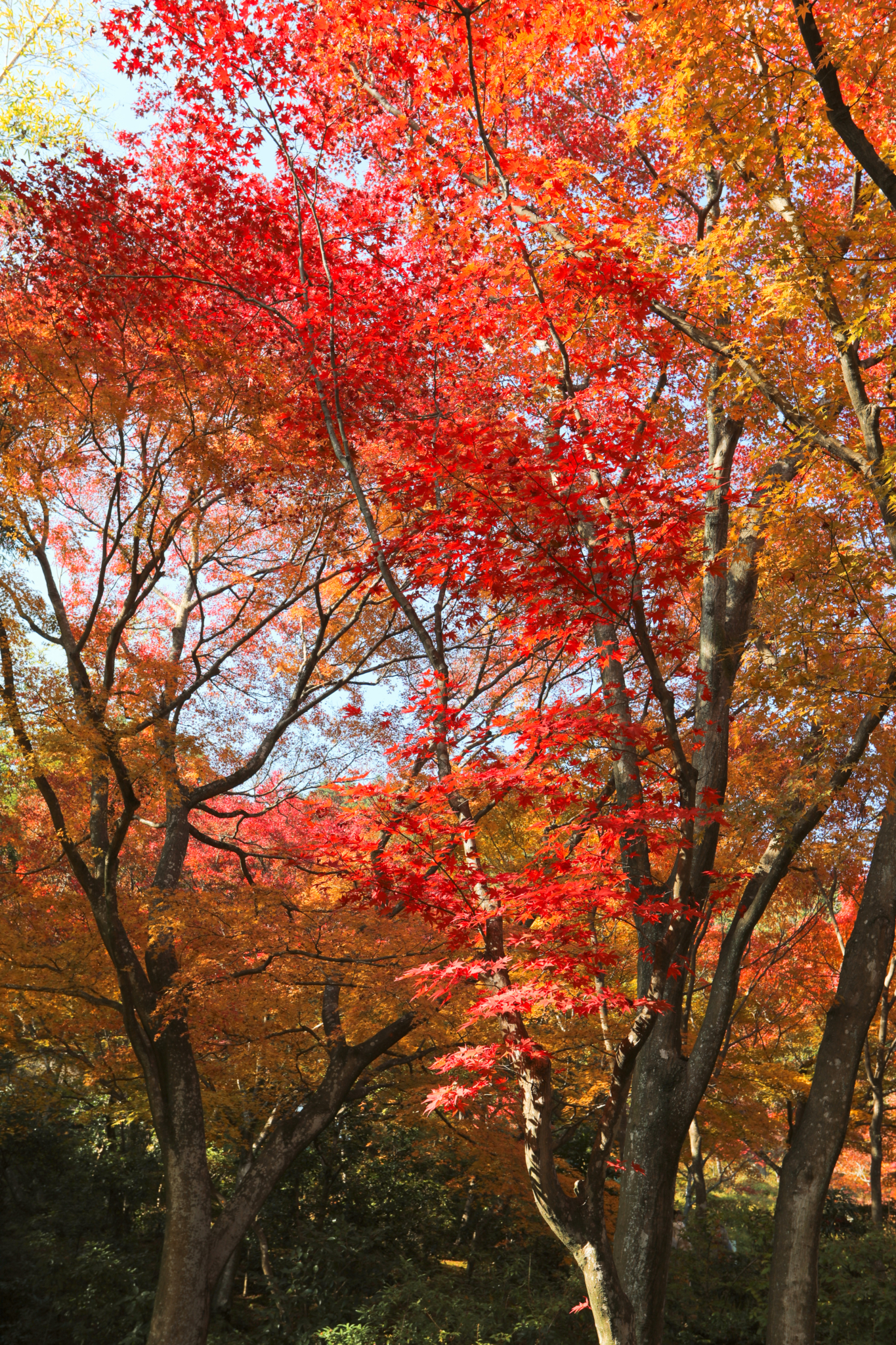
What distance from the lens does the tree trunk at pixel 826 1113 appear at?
6.02m

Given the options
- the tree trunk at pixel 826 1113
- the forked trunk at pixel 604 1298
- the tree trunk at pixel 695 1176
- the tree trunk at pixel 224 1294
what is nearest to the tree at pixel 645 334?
the forked trunk at pixel 604 1298

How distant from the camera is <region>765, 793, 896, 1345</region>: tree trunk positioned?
6.02 m

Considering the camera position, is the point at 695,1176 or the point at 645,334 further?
the point at 695,1176

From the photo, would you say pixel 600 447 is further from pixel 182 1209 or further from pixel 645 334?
pixel 182 1209

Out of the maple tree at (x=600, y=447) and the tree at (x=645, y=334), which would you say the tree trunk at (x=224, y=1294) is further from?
the tree at (x=645, y=334)

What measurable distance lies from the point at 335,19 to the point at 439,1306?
1195 cm

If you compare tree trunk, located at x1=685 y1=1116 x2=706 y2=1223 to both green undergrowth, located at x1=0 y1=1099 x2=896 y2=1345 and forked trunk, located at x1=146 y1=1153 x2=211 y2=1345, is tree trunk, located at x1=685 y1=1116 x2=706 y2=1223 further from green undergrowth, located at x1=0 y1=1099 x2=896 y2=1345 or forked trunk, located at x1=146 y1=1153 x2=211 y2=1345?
forked trunk, located at x1=146 y1=1153 x2=211 y2=1345

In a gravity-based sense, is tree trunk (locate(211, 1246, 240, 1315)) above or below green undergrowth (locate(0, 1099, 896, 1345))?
below

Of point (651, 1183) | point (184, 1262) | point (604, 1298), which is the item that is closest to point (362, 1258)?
point (184, 1262)

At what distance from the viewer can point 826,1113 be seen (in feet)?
20.8

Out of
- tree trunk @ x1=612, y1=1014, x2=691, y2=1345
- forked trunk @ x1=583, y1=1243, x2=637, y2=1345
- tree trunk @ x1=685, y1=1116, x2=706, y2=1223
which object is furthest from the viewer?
tree trunk @ x1=685, y1=1116, x2=706, y2=1223

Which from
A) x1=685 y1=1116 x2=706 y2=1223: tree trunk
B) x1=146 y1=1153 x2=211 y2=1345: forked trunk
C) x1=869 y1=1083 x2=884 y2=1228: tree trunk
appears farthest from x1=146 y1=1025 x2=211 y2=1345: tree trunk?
x1=869 y1=1083 x2=884 y2=1228: tree trunk

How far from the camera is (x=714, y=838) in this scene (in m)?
4.99

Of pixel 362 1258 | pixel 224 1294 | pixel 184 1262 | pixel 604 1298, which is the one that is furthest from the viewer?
pixel 362 1258
